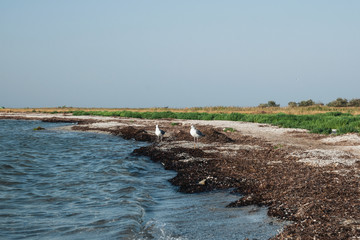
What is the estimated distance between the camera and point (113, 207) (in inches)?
373

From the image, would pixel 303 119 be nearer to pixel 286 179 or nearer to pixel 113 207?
pixel 286 179

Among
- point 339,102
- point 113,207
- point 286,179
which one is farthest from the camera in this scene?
point 339,102

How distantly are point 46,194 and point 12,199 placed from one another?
0.99 meters

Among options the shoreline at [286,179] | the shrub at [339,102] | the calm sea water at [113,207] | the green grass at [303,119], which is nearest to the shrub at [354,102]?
the shrub at [339,102]

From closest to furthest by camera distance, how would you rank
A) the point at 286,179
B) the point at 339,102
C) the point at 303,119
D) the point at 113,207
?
the point at 113,207, the point at 286,179, the point at 303,119, the point at 339,102

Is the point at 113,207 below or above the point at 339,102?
below

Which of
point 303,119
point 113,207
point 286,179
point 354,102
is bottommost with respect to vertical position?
point 113,207

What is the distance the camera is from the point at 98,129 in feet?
119

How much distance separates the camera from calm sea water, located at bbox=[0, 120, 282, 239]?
7.32 meters

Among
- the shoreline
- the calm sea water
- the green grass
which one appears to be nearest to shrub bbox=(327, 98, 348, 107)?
the green grass

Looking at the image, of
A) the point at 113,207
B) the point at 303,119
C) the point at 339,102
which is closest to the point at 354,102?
the point at 339,102

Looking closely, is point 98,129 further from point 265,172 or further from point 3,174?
point 265,172

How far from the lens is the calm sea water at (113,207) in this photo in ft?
24.0

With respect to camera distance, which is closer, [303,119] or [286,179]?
[286,179]
